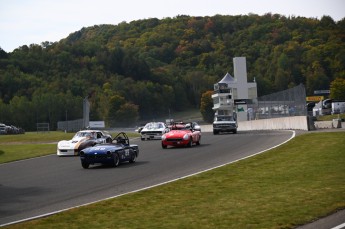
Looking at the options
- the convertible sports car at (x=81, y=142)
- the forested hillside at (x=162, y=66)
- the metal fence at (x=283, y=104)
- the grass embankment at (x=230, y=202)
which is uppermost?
the forested hillside at (x=162, y=66)

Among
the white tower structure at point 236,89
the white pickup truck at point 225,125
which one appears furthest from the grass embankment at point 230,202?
the white tower structure at point 236,89

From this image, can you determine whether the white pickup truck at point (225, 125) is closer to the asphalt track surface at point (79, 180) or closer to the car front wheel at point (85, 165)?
the asphalt track surface at point (79, 180)

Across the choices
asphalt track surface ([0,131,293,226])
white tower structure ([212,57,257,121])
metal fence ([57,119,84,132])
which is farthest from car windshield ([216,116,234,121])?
white tower structure ([212,57,257,121])

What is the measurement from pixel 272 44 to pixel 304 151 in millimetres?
127672

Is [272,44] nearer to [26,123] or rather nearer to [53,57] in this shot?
[53,57]

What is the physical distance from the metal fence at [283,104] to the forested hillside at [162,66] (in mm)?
59419

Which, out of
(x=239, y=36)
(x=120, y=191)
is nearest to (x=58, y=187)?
(x=120, y=191)

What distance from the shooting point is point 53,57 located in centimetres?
14350

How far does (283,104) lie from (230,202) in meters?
36.1

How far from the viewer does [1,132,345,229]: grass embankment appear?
952 centimetres

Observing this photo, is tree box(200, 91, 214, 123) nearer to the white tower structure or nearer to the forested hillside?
the forested hillside

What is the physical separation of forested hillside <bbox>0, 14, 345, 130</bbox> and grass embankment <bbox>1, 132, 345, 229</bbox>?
96250 mm

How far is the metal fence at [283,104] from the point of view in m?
41.7

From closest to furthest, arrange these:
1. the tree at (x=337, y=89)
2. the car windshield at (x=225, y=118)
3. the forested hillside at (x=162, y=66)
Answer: the car windshield at (x=225, y=118), the tree at (x=337, y=89), the forested hillside at (x=162, y=66)
